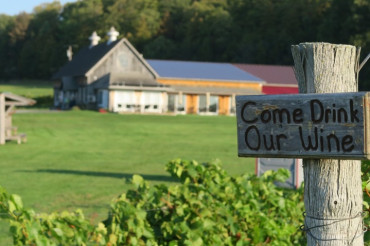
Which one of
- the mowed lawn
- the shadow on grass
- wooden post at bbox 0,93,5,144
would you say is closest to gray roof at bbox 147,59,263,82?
the mowed lawn

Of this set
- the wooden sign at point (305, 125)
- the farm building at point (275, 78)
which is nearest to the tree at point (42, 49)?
the farm building at point (275, 78)

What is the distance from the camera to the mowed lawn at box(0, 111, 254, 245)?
52.6 ft

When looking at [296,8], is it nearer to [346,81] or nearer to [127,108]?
[127,108]

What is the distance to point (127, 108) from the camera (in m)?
56.6

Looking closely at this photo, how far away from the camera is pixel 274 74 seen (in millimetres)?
69625

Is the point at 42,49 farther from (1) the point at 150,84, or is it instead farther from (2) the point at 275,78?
(1) the point at 150,84

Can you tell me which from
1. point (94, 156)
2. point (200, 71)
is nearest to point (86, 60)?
point (200, 71)

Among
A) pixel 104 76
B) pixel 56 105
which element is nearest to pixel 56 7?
pixel 56 105

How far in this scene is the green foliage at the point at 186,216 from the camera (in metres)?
5.73

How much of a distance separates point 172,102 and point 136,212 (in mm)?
53181

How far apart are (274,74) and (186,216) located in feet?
208

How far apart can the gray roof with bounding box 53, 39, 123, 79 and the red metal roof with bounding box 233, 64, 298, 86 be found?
13828mm

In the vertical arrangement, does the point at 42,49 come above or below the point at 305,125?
above

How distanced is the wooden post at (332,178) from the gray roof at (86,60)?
193 ft
